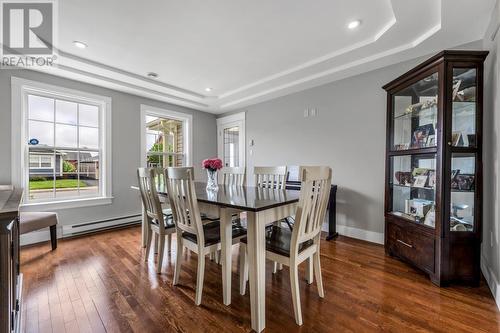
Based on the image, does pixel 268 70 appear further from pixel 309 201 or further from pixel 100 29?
pixel 309 201

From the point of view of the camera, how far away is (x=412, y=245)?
2.29 metres

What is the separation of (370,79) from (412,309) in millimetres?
2741

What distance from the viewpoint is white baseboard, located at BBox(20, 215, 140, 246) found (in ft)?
9.95

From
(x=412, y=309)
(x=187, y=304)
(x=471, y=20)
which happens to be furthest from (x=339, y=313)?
(x=471, y=20)

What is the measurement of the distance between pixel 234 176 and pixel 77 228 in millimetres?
2565

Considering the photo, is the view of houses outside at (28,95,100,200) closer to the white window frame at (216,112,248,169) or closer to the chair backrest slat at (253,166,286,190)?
the white window frame at (216,112,248,169)

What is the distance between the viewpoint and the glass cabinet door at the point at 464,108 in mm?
2037

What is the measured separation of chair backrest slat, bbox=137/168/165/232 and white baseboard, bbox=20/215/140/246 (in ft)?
5.30

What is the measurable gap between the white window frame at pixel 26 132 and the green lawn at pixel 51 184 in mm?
113

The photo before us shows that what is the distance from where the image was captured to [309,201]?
60.7 inches

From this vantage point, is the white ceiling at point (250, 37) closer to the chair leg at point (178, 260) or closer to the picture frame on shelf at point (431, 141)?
the picture frame on shelf at point (431, 141)

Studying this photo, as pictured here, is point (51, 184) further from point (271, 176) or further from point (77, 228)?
point (271, 176)

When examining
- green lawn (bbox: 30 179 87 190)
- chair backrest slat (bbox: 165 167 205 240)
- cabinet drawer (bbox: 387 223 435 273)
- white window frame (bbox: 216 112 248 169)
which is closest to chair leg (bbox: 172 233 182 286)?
chair backrest slat (bbox: 165 167 205 240)

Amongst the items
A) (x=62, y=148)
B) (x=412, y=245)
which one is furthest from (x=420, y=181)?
(x=62, y=148)
